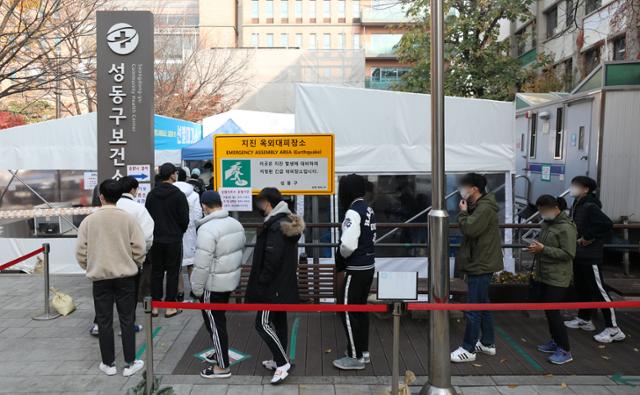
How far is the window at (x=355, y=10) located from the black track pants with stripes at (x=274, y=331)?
56799 millimetres

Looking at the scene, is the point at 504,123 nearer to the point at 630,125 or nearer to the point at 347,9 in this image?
the point at 630,125

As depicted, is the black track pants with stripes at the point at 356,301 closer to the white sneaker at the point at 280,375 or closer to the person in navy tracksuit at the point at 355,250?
the person in navy tracksuit at the point at 355,250

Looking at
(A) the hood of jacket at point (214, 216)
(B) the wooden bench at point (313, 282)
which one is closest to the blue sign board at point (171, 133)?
(B) the wooden bench at point (313, 282)

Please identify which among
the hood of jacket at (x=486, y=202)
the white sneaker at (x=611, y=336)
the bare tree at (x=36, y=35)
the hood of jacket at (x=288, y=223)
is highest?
the bare tree at (x=36, y=35)

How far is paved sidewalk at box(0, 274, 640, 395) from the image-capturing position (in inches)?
202

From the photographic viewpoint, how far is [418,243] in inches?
339

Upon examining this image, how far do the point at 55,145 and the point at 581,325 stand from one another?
374 inches

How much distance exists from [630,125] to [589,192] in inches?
154

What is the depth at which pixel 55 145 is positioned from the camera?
35.8 ft

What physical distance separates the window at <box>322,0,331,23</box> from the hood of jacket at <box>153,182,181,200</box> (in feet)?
180

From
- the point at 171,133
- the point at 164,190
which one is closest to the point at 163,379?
the point at 164,190

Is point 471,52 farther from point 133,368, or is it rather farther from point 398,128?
point 133,368

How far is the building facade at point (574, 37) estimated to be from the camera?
20.4m

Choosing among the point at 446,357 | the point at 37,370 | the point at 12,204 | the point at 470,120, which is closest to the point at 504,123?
the point at 470,120
